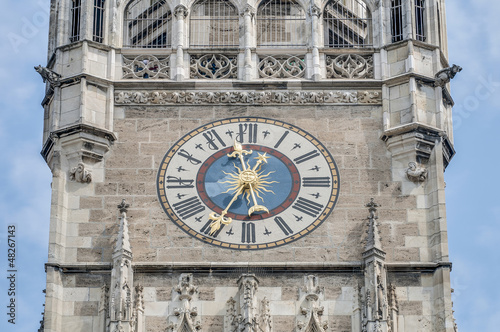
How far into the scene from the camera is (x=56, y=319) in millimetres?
27641

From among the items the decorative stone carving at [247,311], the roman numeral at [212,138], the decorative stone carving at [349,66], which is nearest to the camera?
the decorative stone carving at [247,311]

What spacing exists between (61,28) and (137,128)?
2.21 meters

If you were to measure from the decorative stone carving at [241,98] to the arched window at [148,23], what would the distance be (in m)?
1.32

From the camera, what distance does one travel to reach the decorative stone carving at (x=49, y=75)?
2983 centimetres

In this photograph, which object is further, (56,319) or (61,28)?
(61,28)

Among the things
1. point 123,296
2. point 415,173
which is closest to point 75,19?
point 123,296

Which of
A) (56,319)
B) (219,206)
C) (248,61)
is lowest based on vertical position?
(56,319)

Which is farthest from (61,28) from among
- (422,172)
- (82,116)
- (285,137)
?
(422,172)

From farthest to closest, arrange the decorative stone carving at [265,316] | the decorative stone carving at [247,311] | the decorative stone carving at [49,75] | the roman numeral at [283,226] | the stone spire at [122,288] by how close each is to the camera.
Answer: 1. the decorative stone carving at [49,75]
2. the roman numeral at [283,226]
3. the decorative stone carving at [265,316]
4. the decorative stone carving at [247,311]
5. the stone spire at [122,288]

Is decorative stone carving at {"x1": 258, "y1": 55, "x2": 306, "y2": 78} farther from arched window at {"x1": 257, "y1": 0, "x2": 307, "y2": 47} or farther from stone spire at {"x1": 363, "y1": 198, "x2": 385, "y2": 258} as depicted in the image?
stone spire at {"x1": 363, "y1": 198, "x2": 385, "y2": 258}

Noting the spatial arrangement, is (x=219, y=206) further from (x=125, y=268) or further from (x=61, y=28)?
(x=61, y=28)

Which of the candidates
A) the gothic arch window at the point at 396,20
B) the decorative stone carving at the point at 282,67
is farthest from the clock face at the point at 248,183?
the gothic arch window at the point at 396,20

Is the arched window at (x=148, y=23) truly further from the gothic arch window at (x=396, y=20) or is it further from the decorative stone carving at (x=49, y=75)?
the gothic arch window at (x=396, y=20)

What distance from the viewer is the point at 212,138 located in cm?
2953
